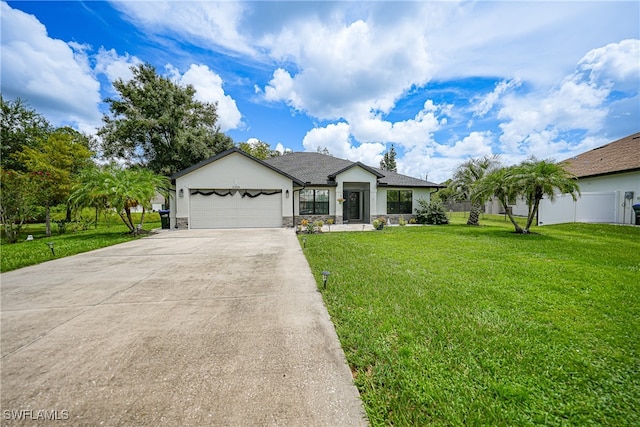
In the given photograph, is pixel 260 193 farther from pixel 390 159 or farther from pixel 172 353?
pixel 390 159

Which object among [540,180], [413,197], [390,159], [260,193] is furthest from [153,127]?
[390,159]

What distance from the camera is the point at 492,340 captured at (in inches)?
110

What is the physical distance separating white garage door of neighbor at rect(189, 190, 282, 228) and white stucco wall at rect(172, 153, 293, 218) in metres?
0.37

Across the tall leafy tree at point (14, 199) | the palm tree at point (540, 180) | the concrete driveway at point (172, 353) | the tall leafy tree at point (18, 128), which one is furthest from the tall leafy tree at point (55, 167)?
the palm tree at point (540, 180)

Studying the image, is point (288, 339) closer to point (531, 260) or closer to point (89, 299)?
point (89, 299)

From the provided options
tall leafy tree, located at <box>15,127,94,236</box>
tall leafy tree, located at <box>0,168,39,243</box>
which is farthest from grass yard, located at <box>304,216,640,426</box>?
tall leafy tree, located at <box>15,127,94,236</box>

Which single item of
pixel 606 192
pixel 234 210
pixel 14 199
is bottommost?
pixel 234 210

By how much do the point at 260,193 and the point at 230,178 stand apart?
6.62 ft

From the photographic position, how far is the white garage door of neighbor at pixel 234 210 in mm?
14648

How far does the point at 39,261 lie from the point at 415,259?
10653 millimetres

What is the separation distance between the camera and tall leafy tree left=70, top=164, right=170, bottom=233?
1112 centimetres

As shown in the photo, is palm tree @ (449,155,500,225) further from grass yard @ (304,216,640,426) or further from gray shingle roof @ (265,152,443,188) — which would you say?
grass yard @ (304,216,640,426)

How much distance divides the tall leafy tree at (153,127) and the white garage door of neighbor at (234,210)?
999 centimetres

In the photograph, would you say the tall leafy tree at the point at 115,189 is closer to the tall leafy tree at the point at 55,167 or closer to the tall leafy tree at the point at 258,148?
the tall leafy tree at the point at 55,167
